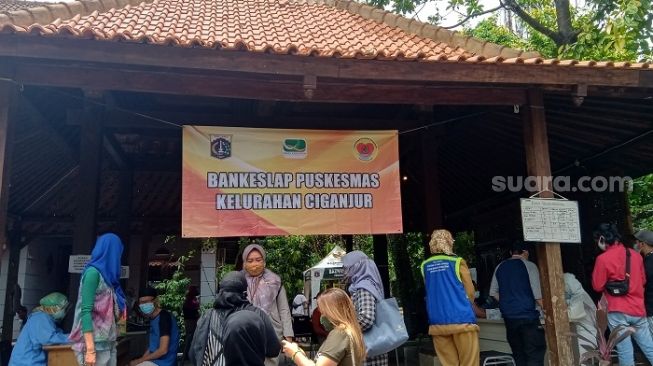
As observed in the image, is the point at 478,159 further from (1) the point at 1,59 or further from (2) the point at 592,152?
(1) the point at 1,59

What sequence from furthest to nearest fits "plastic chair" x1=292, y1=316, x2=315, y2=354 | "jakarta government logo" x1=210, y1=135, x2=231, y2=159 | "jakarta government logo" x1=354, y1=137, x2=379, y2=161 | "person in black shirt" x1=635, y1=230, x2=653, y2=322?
1. "plastic chair" x1=292, y1=316, x2=315, y2=354
2. "jakarta government logo" x1=354, y1=137, x2=379, y2=161
3. "person in black shirt" x1=635, y1=230, x2=653, y2=322
4. "jakarta government logo" x1=210, y1=135, x2=231, y2=159

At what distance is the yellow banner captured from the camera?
5113 millimetres

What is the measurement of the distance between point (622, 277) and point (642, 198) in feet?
22.1

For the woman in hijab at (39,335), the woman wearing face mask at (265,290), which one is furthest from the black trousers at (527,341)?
the woman in hijab at (39,335)

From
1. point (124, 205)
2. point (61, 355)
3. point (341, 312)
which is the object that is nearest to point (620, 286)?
point (341, 312)

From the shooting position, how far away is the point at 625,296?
5.22m

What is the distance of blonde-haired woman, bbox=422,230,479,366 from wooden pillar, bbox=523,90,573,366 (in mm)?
766

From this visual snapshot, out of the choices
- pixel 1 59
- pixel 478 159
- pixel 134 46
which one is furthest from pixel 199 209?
pixel 478 159

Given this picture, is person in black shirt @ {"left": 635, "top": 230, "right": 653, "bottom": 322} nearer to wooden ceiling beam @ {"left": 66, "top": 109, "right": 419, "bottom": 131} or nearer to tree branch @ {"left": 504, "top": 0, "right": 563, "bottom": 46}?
wooden ceiling beam @ {"left": 66, "top": 109, "right": 419, "bottom": 131}

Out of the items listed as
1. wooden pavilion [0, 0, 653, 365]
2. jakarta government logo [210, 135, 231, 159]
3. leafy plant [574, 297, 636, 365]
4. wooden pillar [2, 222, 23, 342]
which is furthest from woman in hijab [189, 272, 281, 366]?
wooden pillar [2, 222, 23, 342]

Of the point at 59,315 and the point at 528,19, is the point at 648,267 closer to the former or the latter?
the point at 59,315

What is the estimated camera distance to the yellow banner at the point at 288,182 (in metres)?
5.11

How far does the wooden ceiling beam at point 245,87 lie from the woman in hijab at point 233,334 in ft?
7.07

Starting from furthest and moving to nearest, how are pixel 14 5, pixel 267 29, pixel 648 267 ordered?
pixel 14 5 < pixel 267 29 < pixel 648 267
